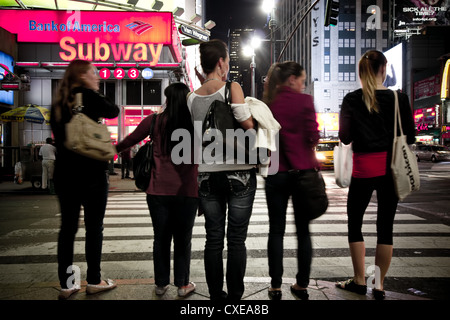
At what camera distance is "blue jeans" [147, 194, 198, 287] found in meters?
2.91

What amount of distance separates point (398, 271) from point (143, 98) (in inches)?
765

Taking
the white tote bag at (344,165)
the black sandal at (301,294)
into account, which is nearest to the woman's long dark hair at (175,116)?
the white tote bag at (344,165)

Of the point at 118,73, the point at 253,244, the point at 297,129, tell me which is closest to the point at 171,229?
the point at 297,129

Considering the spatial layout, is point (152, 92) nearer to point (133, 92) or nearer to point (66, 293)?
point (133, 92)

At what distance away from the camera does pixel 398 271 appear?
3.68m

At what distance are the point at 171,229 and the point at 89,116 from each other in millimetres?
1212

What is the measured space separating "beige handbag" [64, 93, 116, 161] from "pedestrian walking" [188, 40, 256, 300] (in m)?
0.87

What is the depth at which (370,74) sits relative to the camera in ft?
9.71

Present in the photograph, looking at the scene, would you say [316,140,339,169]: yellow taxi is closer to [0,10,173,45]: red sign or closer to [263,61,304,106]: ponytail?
[0,10,173,45]: red sign

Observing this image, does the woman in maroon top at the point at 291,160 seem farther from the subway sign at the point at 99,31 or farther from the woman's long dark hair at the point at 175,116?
the subway sign at the point at 99,31

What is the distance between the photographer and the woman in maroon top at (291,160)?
280cm

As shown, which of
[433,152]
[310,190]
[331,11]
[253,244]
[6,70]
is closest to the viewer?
[310,190]

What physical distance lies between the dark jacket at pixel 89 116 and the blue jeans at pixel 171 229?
588 millimetres

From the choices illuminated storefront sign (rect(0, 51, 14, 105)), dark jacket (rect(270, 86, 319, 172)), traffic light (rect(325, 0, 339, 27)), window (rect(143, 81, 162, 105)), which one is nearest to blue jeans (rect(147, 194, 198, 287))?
dark jacket (rect(270, 86, 319, 172))
